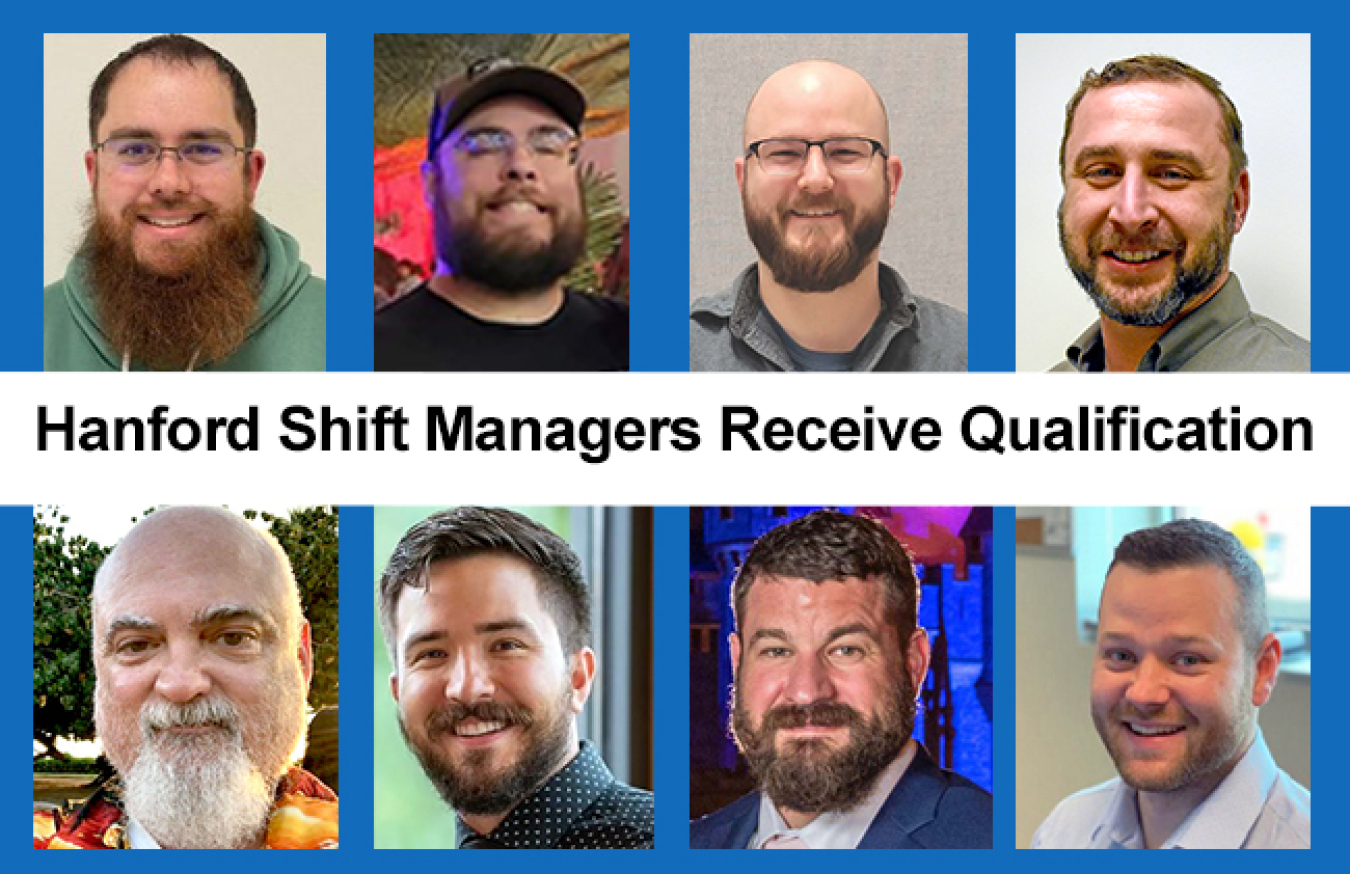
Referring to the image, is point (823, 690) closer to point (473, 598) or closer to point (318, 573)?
point (473, 598)

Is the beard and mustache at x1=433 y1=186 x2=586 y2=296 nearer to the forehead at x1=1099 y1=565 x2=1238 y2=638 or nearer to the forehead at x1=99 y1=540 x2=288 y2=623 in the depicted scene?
the forehead at x1=99 y1=540 x2=288 y2=623

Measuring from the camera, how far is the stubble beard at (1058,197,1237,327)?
12.0ft

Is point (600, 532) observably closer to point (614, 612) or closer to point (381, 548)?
point (614, 612)

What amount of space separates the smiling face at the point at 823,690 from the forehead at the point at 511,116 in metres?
1.00

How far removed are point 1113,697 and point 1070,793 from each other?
0.21 metres

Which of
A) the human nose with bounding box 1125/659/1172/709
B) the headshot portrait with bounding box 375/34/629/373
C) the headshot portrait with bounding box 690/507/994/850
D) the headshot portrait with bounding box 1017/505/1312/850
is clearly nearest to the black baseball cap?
the headshot portrait with bounding box 375/34/629/373

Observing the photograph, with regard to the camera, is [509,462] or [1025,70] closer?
[509,462]

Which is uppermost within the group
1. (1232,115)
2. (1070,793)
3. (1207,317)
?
(1232,115)

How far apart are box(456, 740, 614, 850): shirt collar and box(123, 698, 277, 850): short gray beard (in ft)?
1.35

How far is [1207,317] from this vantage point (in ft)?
12.1

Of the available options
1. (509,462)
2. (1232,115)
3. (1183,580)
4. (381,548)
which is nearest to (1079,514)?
(1183,580)

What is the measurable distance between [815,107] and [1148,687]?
4.23 feet

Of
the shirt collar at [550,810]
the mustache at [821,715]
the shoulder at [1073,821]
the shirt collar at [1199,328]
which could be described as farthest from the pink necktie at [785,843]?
the shirt collar at [1199,328]

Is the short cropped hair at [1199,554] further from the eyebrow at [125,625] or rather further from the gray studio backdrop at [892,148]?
the eyebrow at [125,625]
